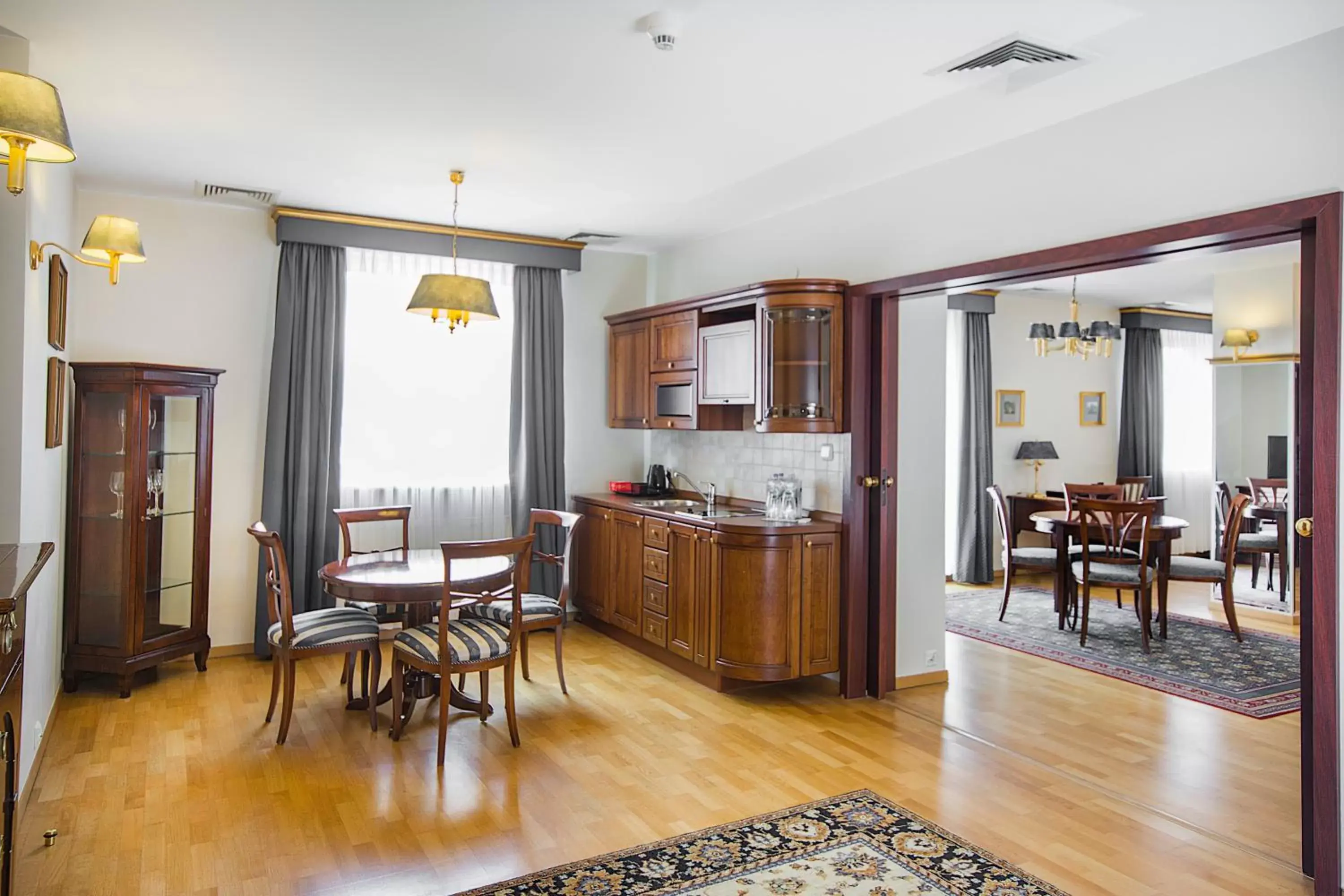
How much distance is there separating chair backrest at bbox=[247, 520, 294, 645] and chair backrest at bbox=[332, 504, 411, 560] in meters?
0.60

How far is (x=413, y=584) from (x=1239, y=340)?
254 inches

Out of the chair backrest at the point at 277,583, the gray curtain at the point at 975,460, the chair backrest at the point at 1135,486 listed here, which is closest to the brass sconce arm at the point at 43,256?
the chair backrest at the point at 277,583

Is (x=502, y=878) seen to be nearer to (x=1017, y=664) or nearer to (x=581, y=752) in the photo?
(x=581, y=752)

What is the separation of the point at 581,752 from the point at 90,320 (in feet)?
12.0

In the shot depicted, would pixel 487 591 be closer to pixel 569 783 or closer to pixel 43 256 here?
pixel 569 783

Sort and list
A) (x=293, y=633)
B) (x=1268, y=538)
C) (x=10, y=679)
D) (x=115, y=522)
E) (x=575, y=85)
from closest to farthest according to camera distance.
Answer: (x=10, y=679) < (x=575, y=85) < (x=293, y=633) < (x=115, y=522) < (x=1268, y=538)

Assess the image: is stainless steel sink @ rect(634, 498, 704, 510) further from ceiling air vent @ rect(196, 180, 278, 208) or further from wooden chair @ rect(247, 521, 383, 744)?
ceiling air vent @ rect(196, 180, 278, 208)

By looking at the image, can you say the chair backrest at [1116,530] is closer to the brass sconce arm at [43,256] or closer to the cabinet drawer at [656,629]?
the cabinet drawer at [656,629]

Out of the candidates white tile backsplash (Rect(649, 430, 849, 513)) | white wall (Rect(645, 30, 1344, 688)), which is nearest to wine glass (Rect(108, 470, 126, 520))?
white tile backsplash (Rect(649, 430, 849, 513))

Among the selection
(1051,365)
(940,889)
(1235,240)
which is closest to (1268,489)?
(1051,365)

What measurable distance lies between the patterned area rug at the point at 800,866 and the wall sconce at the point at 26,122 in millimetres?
2287

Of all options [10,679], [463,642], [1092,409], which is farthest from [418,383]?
[1092,409]

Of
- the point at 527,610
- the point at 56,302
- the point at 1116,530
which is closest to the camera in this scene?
the point at 56,302

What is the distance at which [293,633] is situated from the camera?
401 cm
